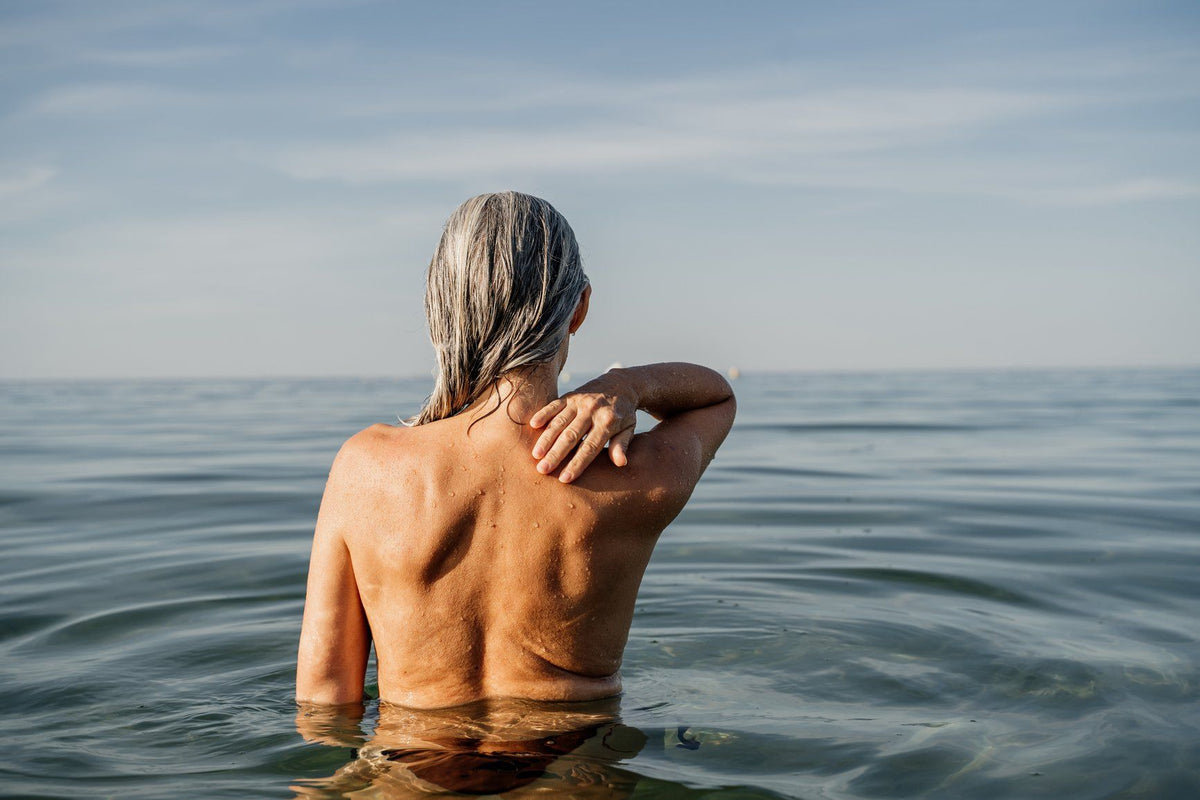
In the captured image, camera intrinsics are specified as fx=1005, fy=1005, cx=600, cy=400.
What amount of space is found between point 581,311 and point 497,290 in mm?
347

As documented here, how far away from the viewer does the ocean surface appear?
125 inches

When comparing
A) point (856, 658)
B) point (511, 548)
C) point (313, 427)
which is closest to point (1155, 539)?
point (856, 658)

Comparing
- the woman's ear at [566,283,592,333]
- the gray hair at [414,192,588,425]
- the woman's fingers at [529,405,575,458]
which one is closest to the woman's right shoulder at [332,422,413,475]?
the gray hair at [414,192,588,425]

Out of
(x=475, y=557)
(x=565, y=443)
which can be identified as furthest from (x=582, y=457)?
(x=475, y=557)

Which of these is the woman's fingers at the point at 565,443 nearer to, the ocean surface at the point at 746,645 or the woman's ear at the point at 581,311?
the woman's ear at the point at 581,311

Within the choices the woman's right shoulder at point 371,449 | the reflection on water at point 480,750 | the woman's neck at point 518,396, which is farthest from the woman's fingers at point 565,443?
the reflection on water at point 480,750

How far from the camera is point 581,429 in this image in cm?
278

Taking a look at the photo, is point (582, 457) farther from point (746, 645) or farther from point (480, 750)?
point (746, 645)

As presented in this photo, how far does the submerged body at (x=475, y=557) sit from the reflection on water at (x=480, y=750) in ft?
0.20

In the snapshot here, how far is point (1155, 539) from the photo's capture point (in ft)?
24.8

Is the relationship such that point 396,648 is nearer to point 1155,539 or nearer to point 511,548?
point 511,548

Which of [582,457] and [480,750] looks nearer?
[582,457]

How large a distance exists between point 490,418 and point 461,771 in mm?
961

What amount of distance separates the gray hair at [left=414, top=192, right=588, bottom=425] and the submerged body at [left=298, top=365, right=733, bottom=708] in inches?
5.1
